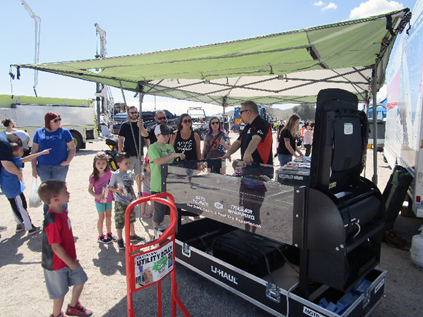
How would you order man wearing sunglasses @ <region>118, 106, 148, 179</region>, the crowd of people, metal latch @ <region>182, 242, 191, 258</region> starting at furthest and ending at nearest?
man wearing sunglasses @ <region>118, 106, 148, 179</region> < metal latch @ <region>182, 242, 191, 258</region> < the crowd of people

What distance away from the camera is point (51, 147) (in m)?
3.97

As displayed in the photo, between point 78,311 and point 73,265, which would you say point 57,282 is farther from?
point 78,311

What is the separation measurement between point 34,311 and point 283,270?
233 cm

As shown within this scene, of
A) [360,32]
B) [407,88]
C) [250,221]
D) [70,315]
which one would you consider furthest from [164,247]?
[407,88]

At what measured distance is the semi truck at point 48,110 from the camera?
453 inches

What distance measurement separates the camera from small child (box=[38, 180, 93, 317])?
2.05 m

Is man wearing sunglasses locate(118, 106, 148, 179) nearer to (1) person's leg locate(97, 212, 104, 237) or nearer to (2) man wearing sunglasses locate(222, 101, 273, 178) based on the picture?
(1) person's leg locate(97, 212, 104, 237)

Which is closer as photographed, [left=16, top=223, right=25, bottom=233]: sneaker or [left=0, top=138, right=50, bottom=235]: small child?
[left=0, top=138, right=50, bottom=235]: small child

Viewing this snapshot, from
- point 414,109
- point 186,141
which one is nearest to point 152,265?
point 186,141

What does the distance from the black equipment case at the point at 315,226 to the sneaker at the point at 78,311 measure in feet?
3.25

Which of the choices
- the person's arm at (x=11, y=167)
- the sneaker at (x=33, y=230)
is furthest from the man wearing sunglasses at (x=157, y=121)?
the sneaker at (x=33, y=230)

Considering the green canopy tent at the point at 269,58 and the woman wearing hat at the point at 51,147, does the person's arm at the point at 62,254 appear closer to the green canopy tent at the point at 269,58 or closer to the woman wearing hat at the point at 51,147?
the green canopy tent at the point at 269,58

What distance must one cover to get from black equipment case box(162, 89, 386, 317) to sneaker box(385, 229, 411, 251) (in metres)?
Result: 1.68

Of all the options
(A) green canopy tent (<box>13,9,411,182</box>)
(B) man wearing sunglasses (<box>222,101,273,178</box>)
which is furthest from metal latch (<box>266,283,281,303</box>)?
(A) green canopy tent (<box>13,9,411,182</box>)
